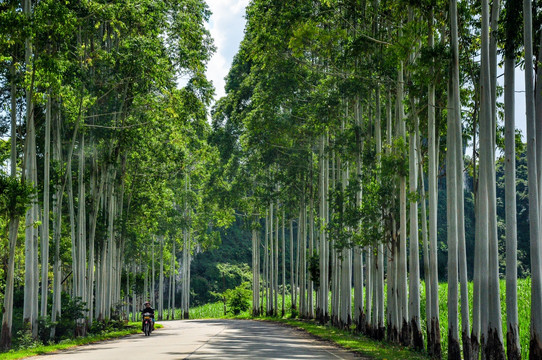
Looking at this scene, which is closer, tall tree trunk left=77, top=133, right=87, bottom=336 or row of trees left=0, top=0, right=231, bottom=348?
row of trees left=0, top=0, right=231, bottom=348

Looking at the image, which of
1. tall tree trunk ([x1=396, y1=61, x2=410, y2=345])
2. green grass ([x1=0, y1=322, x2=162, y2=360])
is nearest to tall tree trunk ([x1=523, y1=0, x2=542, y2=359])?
tall tree trunk ([x1=396, y1=61, x2=410, y2=345])

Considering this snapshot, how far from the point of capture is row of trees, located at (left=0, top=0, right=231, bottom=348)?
19.0 m

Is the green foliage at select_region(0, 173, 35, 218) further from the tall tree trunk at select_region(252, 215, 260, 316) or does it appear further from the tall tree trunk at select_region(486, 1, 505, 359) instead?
the tall tree trunk at select_region(252, 215, 260, 316)

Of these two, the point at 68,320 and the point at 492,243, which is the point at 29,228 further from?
the point at 492,243

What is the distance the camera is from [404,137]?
2056 cm

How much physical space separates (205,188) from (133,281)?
39.6ft

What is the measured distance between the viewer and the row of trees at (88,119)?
19.0m

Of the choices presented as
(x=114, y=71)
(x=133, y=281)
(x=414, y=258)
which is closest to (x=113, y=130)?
(x=114, y=71)

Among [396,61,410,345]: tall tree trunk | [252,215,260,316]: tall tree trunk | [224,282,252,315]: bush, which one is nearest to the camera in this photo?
[396,61,410,345]: tall tree trunk

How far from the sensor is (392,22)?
21.4 meters

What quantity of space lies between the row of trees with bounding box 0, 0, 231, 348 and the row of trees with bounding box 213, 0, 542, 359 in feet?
12.2

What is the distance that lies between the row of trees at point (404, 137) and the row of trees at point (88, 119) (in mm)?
3723

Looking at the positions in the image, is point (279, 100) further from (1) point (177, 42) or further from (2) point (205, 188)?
(2) point (205, 188)

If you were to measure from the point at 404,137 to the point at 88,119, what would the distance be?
14541mm
